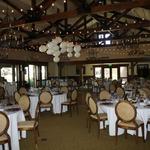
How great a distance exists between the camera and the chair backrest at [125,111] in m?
5.96

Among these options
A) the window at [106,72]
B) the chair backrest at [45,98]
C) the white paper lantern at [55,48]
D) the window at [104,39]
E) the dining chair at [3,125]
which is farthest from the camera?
the window at [106,72]

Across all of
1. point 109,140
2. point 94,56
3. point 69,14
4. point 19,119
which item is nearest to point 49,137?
point 19,119

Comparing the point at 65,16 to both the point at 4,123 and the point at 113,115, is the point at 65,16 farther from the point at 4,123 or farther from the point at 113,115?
the point at 4,123

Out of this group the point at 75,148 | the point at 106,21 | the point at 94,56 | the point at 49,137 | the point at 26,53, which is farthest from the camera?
the point at 94,56

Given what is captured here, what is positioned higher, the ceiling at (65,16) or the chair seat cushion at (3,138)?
the ceiling at (65,16)

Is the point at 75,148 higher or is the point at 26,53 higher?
the point at 26,53

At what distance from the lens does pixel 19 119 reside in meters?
6.56

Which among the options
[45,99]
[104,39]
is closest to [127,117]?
[45,99]

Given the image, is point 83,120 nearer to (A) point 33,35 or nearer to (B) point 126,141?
(B) point 126,141

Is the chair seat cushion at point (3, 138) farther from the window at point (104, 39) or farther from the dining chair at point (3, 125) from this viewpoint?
the window at point (104, 39)

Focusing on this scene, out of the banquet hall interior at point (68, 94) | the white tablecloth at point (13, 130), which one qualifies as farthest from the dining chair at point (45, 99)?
the white tablecloth at point (13, 130)

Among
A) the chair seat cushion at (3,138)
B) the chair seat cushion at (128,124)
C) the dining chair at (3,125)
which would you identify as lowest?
the chair seat cushion at (3,138)

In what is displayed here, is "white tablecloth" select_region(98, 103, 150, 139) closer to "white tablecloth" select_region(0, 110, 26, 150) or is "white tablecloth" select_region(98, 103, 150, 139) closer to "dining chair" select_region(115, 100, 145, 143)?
"dining chair" select_region(115, 100, 145, 143)

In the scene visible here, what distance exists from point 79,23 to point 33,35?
3.69 metres
